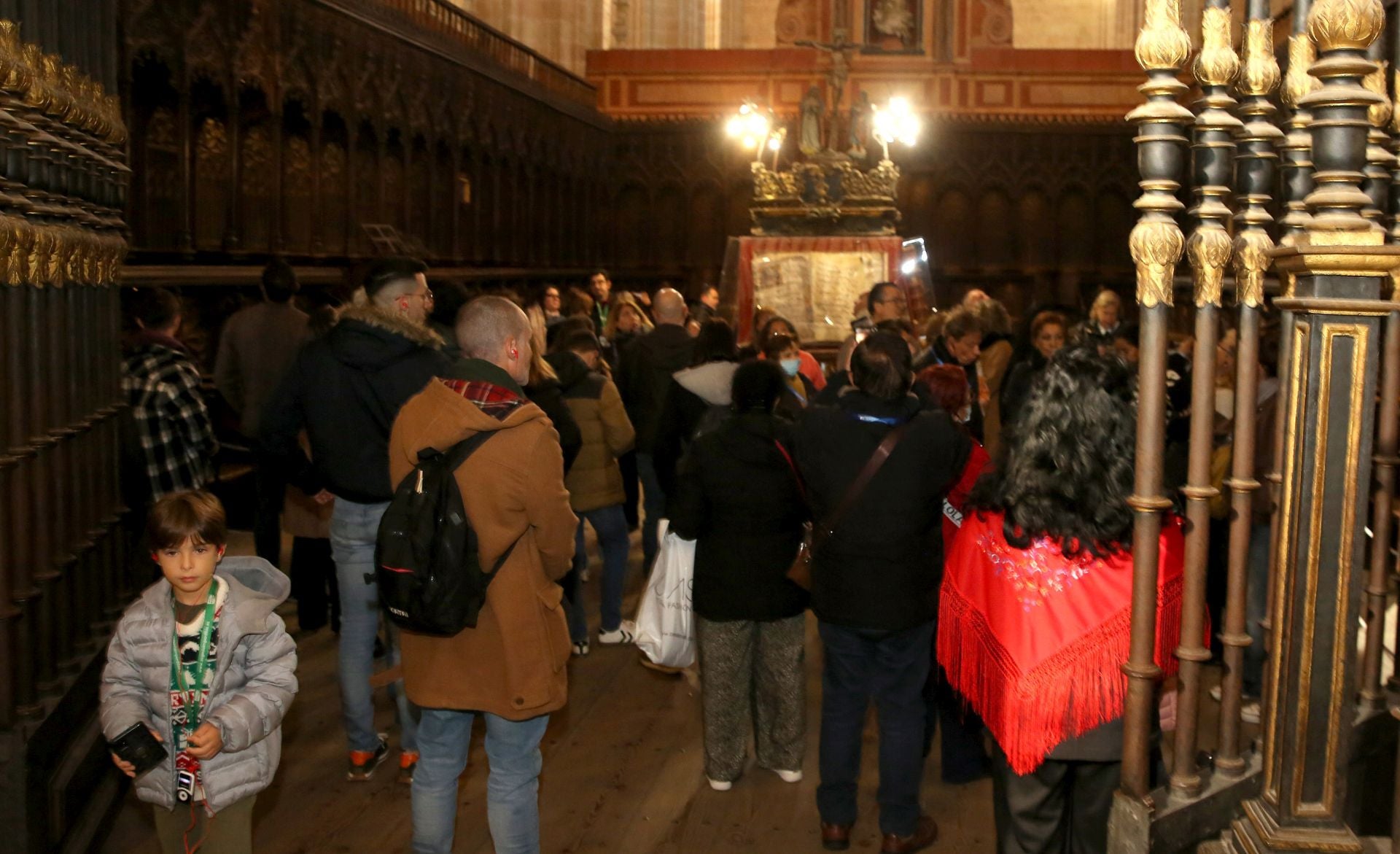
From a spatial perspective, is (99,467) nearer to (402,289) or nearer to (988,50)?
(402,289)

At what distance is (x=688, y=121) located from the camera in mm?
19812

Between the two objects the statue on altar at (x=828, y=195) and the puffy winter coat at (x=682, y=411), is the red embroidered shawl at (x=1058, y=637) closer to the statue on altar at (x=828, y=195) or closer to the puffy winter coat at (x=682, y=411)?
the puffy winter coat at (x=682, y=411)

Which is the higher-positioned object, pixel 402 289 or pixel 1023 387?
pixel 402 289

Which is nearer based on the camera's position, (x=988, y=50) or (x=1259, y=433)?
(x=1259, y=433)

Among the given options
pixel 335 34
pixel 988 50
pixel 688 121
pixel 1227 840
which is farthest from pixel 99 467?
pixel 988 50

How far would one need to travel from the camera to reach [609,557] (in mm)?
6297

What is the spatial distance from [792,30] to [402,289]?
22.2 m

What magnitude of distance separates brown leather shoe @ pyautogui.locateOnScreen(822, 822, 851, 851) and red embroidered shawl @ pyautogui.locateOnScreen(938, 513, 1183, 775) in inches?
43.4

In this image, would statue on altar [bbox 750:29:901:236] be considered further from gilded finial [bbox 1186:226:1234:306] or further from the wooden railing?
gilded finial [bbox 1186:226:1234:306]

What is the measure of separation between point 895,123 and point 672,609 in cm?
945

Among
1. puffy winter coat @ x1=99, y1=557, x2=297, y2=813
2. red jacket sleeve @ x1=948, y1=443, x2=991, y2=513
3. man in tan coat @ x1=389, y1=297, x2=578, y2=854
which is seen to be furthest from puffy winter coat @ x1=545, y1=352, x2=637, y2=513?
puffy winter coat @ x1=99, y1=557, x2=297, y2=813

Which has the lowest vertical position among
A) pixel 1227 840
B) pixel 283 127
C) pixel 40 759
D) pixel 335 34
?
pixel 40 759

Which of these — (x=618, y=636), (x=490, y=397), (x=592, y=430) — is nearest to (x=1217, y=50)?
(x=490, y=397)

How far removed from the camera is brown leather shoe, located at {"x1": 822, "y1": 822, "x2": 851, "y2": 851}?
4.20m
